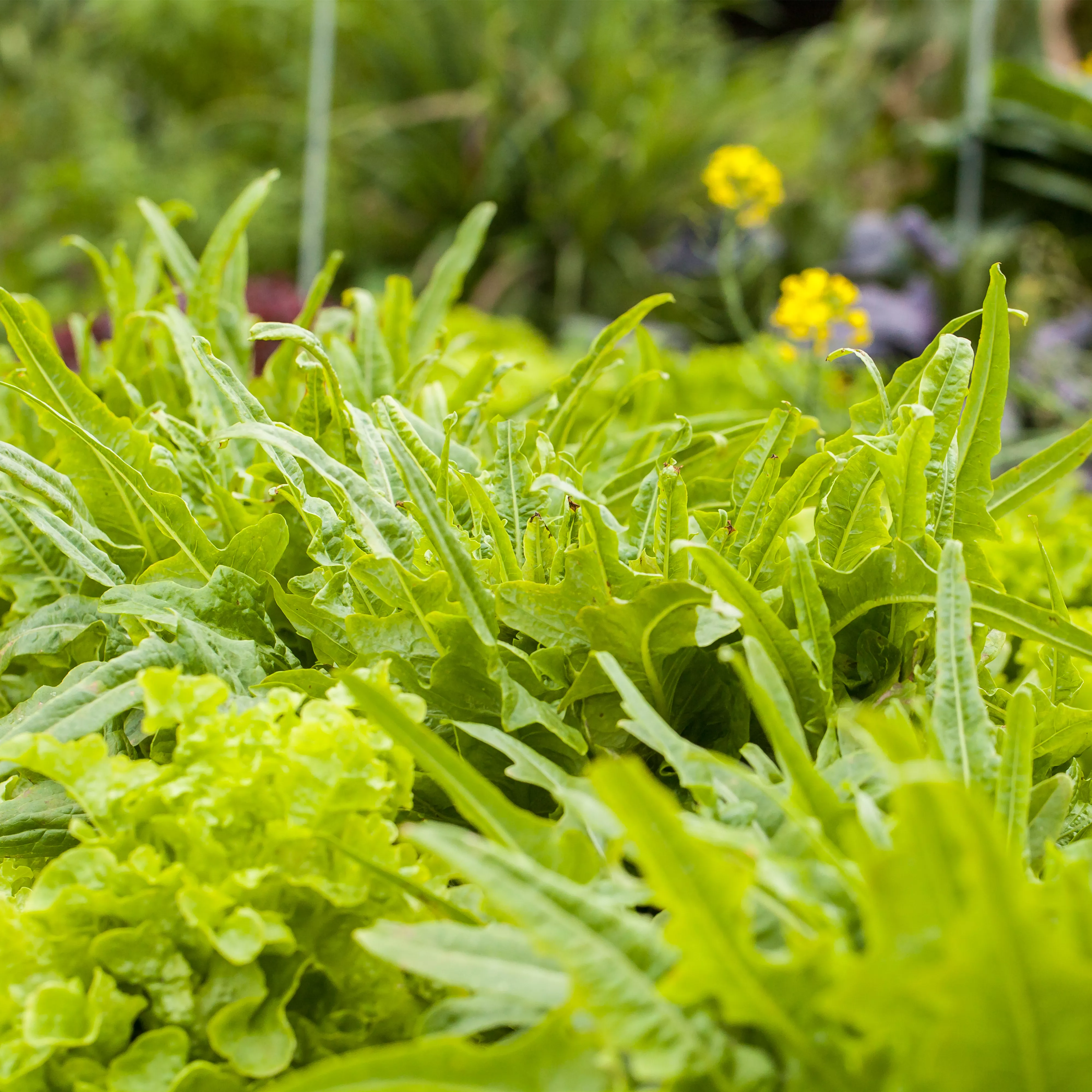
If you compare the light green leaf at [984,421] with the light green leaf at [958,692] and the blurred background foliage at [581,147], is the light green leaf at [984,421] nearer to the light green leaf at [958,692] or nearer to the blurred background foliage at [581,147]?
the light green leaf at [958,692]

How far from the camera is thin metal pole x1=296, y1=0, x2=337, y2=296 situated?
3297 millimetres

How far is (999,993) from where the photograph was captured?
1.01 feet

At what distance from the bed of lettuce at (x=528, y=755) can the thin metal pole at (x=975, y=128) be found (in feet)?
11.0

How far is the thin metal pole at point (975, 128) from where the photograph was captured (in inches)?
144

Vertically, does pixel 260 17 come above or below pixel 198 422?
above

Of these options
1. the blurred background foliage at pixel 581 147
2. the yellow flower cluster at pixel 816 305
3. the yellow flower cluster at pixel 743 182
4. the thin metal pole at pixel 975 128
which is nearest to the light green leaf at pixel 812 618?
the yellow flower cluster at pixel 816 305

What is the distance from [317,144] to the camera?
3.48 meters

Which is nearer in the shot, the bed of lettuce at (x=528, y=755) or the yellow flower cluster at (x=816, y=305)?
the bed of lettuce at (x=528, y=755)

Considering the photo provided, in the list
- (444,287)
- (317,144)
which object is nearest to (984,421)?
(444,287)

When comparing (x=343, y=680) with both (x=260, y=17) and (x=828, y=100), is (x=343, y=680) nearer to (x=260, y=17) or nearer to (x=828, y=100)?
(x=828, y=100)

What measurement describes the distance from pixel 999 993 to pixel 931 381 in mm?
385

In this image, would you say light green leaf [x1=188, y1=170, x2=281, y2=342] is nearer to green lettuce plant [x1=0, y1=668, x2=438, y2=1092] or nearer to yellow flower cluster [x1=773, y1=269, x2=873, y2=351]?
green lettuce plant [x1=0, y1=668, x2=438, y2=1092]

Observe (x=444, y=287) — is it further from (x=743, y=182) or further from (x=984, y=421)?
(x=743, y=182)

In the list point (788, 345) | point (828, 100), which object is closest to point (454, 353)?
point (788, 345)
